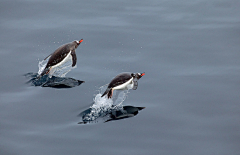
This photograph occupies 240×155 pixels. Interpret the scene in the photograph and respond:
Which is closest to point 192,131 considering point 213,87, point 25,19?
point 213,87

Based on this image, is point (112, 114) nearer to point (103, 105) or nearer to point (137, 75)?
point (103, 105)

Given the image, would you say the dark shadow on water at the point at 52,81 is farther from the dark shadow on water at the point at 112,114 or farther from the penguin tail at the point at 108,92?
the dark shadow on water at the point at 112,114

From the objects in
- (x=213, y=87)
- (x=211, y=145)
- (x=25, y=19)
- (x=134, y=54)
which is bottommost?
(x=211, y=145)

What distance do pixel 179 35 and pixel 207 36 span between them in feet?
4.34

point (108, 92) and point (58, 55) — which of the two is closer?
point (108, 92)

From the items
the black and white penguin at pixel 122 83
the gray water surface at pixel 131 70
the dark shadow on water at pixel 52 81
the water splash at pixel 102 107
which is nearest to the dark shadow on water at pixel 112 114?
the water splash at pixel 102 107

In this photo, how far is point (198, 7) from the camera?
20.2 metres

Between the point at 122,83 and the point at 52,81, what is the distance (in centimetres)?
307

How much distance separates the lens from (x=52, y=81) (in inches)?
555

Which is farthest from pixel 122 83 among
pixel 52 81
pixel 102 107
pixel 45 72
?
pixel 45 72

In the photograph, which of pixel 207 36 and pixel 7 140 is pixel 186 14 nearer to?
pixel 207 36

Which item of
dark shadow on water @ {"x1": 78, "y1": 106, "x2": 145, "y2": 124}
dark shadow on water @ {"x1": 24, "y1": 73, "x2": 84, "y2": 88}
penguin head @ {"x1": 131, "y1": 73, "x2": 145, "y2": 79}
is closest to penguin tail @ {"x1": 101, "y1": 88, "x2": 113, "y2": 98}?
dark shadow on water @ {"x1": 78, "y1": 106, "x2": 145, "y2": 124}

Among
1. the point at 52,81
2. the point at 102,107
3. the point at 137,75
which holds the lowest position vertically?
the point at 102,107

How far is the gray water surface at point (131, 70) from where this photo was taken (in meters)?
10.3
